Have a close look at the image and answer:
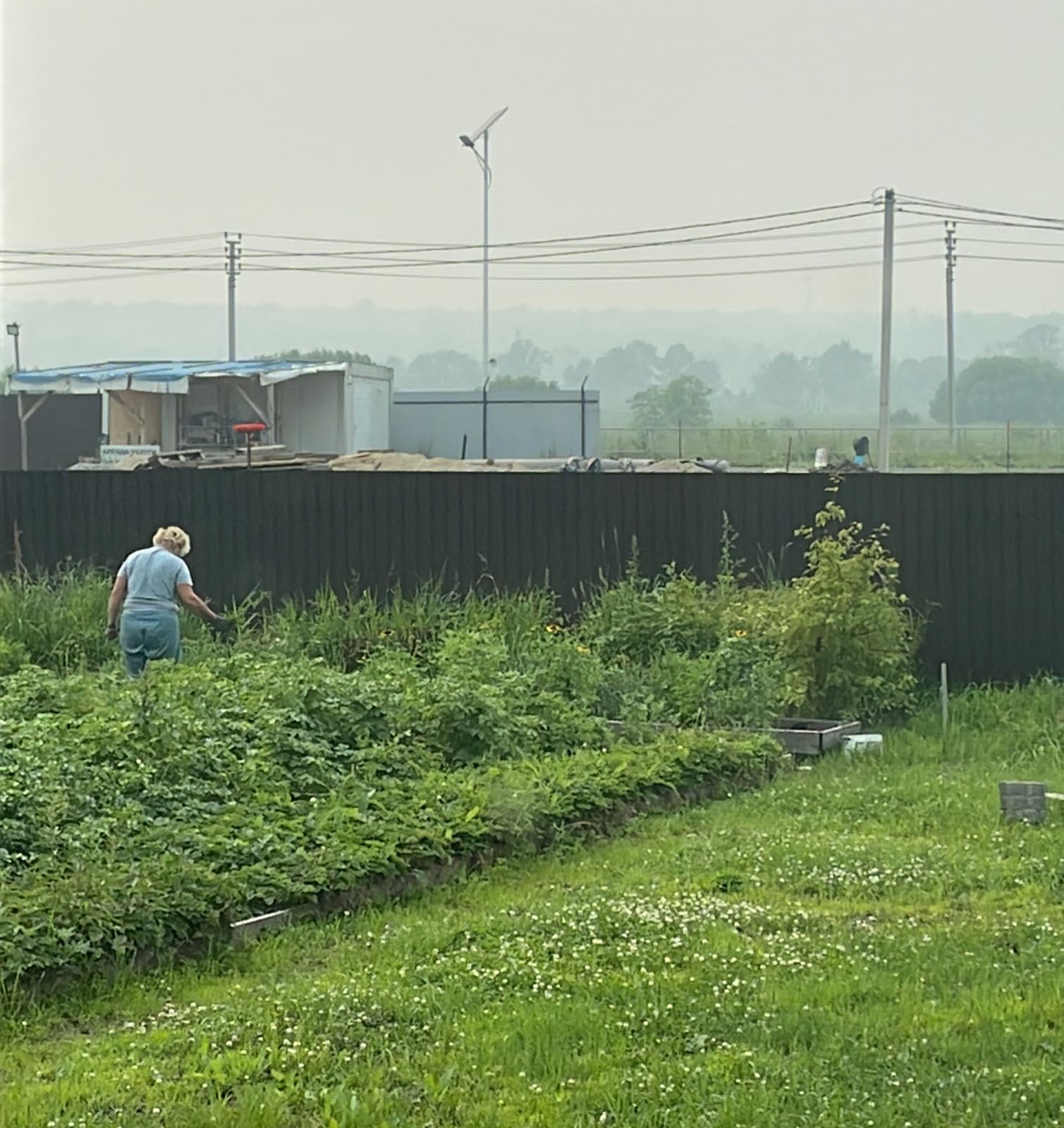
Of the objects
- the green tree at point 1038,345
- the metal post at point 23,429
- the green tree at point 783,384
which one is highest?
the green tree at point 1038,345

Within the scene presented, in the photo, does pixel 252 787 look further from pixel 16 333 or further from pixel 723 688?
pixel 16 333

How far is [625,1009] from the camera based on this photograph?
16.8 ft

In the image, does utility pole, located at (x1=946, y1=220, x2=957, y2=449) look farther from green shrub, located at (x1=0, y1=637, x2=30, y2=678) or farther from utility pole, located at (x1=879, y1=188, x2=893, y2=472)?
green shrub, located at (x1=0, y1=637, x2=30, y2=678)

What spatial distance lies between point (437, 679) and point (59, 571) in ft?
24.8

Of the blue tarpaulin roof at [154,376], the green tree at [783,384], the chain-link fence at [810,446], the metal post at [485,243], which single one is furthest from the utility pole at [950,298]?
the green tree at [783,384]

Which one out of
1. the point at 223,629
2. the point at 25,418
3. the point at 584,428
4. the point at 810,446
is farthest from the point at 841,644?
the point at 810,446

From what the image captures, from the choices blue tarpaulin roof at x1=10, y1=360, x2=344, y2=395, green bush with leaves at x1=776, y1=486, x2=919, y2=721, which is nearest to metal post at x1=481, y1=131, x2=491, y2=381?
blue tarpaulin roof at x1=10, y1=360, x2=344, y2=395

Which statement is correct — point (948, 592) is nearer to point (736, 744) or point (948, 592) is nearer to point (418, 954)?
point (736, 744)

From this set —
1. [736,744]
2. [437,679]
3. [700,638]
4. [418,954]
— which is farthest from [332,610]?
[418,954]

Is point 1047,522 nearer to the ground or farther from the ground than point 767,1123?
farther from the ground

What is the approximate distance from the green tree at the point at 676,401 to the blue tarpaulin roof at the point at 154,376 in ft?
139

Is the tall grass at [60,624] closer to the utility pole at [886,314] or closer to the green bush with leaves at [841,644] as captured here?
the green bush with leaves at [841,644]

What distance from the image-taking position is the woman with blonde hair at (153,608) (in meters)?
12.2

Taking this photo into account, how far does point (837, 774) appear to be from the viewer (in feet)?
31.9
